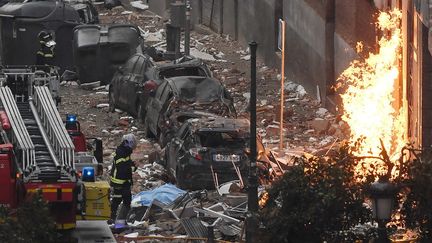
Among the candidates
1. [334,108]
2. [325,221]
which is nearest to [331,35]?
[334,108]

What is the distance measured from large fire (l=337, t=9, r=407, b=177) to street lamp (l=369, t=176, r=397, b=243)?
10070 millimetres

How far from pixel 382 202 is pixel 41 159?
19.0 feet

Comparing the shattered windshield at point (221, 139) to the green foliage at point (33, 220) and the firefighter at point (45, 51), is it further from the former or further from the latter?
the firefighter at point (45, 51)

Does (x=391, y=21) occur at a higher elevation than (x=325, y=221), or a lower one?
higher

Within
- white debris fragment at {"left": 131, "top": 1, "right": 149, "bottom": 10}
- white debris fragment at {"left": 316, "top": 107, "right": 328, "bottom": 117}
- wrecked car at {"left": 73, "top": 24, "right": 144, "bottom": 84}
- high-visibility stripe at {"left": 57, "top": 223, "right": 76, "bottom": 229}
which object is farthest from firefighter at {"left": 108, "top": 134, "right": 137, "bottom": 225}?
white debris fragment at {"left": 131, "top": 1, "right": 149, "bottom": 10}

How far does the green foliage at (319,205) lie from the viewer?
54.6 feet

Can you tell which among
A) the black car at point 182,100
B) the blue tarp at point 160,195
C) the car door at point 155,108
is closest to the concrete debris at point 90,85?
the black car at point 182,100

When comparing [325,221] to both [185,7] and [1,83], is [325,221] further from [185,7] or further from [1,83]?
[185,7]

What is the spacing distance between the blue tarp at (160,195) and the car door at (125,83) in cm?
852

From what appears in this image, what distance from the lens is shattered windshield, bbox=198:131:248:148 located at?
82.7 ft

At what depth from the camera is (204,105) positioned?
95.1 ft

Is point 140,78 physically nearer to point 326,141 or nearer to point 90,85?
point 326,141

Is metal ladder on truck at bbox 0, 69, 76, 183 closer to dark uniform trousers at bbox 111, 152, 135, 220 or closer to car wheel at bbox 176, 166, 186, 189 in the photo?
dark uniform trousers at bbox 111, 152, 135, 220

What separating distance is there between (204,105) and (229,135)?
366cm
